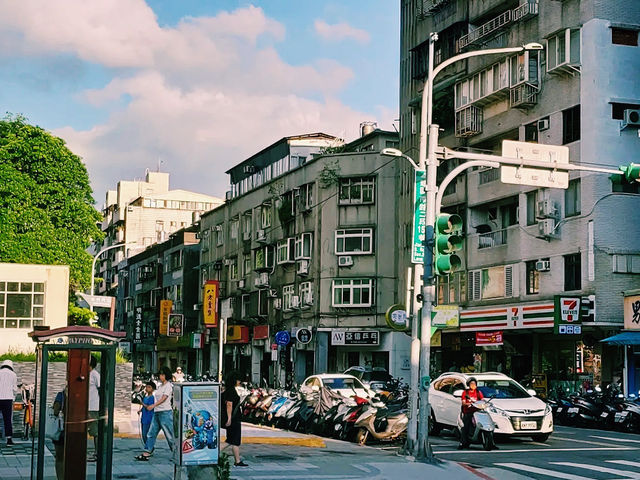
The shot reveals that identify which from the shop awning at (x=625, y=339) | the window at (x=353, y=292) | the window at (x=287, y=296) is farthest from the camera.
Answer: the window at (x=287, y=296)

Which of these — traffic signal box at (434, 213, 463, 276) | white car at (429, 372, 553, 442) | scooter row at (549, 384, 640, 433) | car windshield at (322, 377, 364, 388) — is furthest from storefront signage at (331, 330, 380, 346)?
traffic signal box at (434, 213, 463, 276)

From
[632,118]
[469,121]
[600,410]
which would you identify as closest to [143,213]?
[469,121]

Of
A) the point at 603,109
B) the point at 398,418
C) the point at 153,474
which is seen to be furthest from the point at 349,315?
the point at 153,474

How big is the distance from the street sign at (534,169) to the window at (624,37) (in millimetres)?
21996

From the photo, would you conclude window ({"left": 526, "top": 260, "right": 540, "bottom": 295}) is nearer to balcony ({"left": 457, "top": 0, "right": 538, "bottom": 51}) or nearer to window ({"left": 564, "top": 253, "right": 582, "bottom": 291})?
window ({"left": 564, "top": 253, "right": 582, "bottom": 291})

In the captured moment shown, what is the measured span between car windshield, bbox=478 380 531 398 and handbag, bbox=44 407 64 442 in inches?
513

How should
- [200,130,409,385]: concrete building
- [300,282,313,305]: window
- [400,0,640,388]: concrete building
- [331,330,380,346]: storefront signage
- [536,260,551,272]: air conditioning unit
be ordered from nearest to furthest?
[400,0,640,388]: concrete building, [536,260,551,272]: air conditioning unit, [331,330,380,346]: storefront signage, [200,130,409,385]: concrete building, [300,282,313,305]: window

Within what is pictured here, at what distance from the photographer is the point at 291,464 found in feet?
59.4

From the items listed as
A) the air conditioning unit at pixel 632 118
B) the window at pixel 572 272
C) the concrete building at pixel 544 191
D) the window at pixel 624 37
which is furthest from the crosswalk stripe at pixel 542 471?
the window at pixel 624 37

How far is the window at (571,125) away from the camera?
39.7 metres

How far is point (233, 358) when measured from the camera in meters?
71.4

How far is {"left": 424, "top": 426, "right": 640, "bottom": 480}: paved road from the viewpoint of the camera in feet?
57.8

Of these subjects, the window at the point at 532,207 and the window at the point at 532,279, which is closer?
the window at the point at 532,279

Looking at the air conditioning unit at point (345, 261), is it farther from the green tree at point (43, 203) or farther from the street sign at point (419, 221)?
the street sign at point (419, 221)
